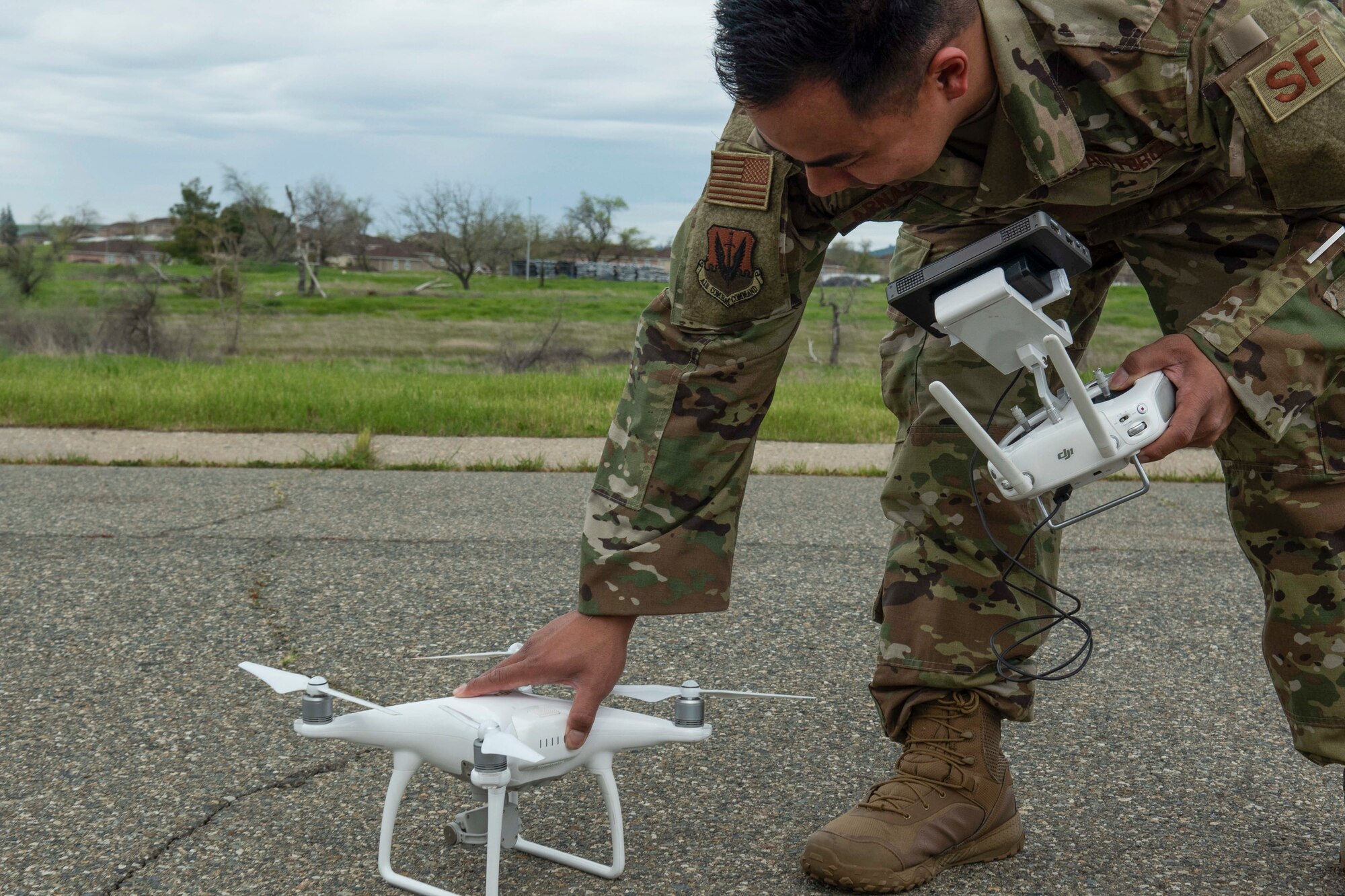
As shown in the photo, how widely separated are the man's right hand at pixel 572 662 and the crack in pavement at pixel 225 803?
657 mm

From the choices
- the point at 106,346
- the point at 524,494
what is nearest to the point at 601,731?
the point at 524,494

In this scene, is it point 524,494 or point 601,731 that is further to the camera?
point 524,494

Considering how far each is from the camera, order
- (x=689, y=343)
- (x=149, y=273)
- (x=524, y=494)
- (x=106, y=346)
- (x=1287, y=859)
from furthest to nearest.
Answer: (x=149, y=273) < (x=106, y=346) < (x=524, y=494) < (x=1287, y=859) < (x=689, y=343)

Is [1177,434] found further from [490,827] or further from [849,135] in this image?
[490,827]

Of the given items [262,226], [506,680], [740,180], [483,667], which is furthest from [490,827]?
[262,226]

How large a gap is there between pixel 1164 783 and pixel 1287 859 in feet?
1.17

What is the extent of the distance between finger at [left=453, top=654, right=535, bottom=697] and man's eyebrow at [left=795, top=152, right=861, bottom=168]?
0.89m

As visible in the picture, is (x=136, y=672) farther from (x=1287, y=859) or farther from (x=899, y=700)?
(x=1287, y=859)

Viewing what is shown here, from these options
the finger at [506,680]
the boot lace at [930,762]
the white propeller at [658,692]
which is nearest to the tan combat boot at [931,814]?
the boot lace at [930,762]

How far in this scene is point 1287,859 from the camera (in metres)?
2.20

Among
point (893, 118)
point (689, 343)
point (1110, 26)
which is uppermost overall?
point (1110, 26)

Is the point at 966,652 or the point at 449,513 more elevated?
the point at 966,652

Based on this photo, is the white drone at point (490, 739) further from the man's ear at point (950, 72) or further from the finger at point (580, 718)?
the man's ear at point (950, 72)

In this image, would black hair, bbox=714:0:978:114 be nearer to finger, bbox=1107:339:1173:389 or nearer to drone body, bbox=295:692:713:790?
finger, bbox=1107:339:1173:389
